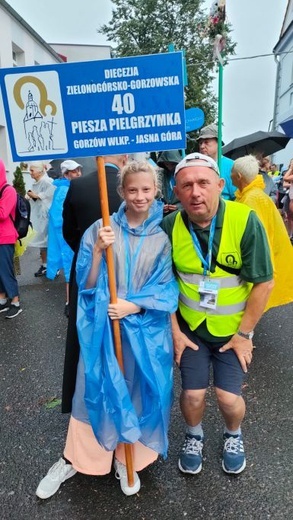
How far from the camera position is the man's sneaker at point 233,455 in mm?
2090

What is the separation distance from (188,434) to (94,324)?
913mm

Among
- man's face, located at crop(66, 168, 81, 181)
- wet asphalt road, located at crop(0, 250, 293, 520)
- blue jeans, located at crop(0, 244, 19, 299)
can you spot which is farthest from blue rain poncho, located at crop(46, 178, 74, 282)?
wet asphalt road, located at crop(0, 250, 293, 520)

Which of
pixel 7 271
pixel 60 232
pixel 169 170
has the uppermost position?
pixel 169 170

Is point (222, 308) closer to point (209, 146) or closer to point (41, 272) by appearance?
point (209, 146)

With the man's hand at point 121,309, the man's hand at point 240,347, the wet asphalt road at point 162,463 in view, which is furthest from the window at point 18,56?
the man's hand at point 240,347

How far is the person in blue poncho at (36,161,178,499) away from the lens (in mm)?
1741

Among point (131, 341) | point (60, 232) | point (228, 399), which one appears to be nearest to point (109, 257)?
point (131, 341)

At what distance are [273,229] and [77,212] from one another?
166 cm

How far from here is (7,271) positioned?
4.50m

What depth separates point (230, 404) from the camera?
1.97 meters

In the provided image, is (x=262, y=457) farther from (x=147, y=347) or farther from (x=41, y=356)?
(x=41, y=356)

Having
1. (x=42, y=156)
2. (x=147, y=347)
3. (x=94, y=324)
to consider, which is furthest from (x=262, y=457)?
(x=42, y=156)

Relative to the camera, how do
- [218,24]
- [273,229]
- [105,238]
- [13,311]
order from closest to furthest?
[105,238] → [273,229] → [218,24] → [13,311]

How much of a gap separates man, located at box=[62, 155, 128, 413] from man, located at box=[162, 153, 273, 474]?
406 millimetres
